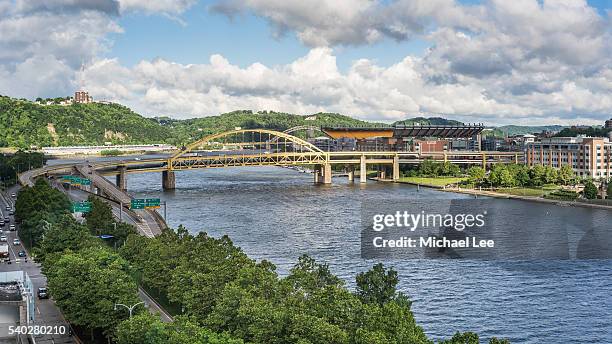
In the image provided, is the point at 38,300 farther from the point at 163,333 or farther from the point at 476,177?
the point at 476,177

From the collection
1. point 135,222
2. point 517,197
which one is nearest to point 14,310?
point 135,222

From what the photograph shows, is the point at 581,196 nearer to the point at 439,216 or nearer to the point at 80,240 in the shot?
the point at 439,216

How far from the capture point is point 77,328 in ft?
90.8

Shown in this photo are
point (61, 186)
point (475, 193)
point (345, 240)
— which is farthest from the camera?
point (475, 193)

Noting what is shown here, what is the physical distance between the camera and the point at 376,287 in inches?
1093

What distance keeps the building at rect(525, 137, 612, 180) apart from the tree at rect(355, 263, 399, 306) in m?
69.8

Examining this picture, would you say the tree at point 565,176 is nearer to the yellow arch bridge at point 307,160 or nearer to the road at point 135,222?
the yellow arch bridge at point 307,160

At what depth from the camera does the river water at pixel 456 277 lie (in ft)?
95.3

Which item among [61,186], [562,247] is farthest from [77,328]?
[61,186]

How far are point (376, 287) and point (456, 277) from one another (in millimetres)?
10085

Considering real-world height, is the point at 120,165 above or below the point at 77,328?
above

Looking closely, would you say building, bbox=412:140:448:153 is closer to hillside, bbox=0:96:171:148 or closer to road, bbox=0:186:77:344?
road, bbox=0:186:77:344

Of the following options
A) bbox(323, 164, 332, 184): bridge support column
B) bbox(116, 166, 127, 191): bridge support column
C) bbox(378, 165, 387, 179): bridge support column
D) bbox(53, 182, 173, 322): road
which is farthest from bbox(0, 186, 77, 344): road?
bbox(378, 165, 387, 179): bridge support column

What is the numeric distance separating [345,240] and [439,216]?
579 inches
